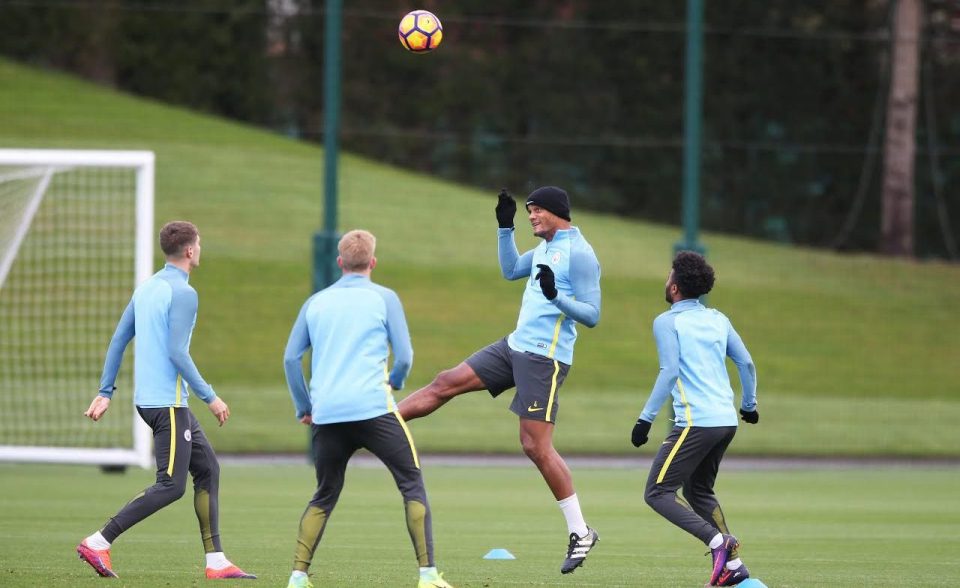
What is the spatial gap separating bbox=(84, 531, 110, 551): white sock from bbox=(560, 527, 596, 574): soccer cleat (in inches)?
94.5

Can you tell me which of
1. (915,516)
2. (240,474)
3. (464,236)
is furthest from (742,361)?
(464,236)

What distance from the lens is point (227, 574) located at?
296 inches

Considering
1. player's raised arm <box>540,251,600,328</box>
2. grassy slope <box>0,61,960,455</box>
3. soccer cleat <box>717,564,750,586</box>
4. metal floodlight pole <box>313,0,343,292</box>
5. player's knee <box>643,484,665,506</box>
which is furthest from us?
grassy slope <box>0,61,960,455</box>

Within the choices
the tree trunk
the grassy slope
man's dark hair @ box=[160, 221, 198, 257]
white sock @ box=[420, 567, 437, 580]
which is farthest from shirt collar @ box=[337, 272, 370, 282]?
the tree trunk

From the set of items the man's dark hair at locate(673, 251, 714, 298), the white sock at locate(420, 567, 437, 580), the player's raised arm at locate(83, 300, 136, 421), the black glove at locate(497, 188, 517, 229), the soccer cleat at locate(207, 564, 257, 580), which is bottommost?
the soccer cleat at locate(207, 564, 257, 580)

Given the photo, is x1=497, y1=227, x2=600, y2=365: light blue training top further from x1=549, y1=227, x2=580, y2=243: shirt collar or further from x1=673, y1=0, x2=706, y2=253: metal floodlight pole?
x1=673, y1=0, x2=706, y2=253: metal floodlight pole

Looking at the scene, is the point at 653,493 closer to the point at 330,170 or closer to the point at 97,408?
the point at 97,408

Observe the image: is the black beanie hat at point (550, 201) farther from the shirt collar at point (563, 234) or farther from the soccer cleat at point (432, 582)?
the soccer cleat at point (432, 582)

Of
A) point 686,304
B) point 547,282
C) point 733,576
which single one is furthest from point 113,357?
point 733,576

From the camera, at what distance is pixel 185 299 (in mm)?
7531

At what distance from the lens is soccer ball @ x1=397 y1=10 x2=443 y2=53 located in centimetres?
1081

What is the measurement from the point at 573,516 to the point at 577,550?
0.90ft

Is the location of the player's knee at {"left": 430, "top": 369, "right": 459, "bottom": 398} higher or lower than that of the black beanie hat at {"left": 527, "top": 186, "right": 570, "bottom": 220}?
lower

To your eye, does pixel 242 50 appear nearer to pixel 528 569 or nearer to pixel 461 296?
pixel 461 296
